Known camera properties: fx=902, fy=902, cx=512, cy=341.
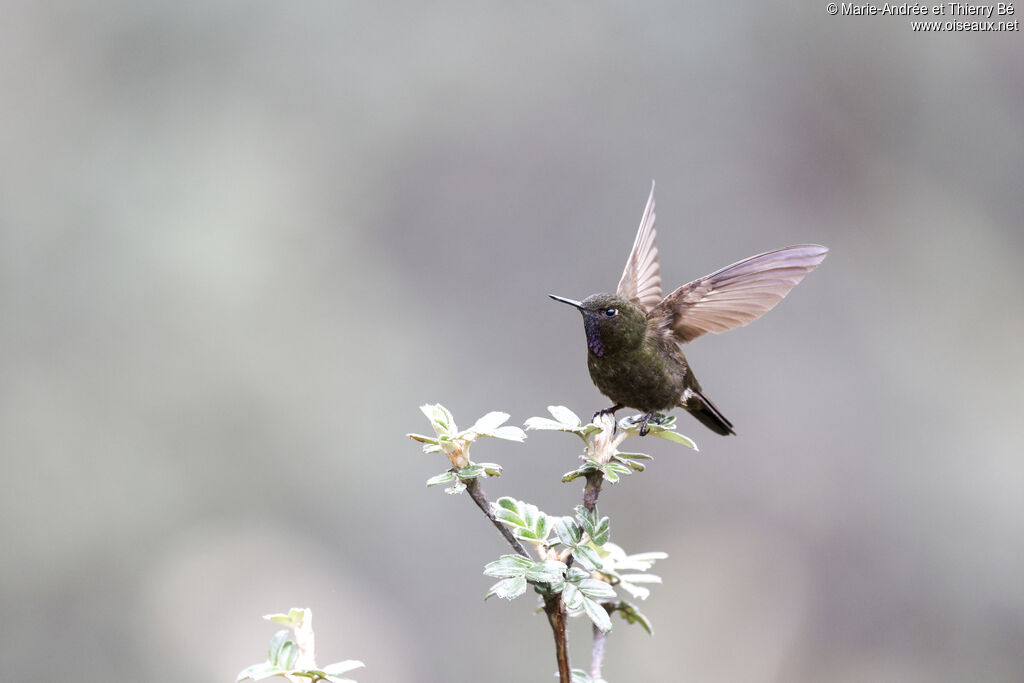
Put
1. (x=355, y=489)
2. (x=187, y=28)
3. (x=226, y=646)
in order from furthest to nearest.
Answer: (x=187, y=28) → (x=355, y=489) → (x=226, y=646)

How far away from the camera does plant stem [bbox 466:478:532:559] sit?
2.64ft

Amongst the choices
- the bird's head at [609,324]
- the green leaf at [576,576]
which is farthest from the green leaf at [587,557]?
the bird's head at [609,324]

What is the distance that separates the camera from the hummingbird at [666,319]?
1.25m

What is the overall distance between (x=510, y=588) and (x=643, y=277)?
793 mm

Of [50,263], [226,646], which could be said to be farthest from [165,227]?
[226,646]

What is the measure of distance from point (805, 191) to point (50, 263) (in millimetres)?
3352

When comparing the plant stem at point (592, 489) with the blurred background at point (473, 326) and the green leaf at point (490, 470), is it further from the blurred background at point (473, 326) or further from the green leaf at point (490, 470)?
the blurred background at point (473, 326)

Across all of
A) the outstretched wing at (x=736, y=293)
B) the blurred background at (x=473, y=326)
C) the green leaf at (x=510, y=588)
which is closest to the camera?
the green leaf at (x=510, y=588)

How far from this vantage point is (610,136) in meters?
4.29

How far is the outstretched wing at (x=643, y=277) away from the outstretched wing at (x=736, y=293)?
2.3 inches

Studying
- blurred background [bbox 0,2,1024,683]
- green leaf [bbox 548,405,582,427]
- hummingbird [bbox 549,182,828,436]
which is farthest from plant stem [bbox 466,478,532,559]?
blurred background [bbox 0,2,1024,683]

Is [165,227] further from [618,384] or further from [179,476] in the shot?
[618,384]

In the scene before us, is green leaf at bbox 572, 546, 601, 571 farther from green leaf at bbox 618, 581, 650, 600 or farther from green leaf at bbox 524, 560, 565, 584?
green leaf at bbox 618, 581, 650, 600

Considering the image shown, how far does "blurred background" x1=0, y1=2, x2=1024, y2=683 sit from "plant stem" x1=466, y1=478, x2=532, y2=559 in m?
2.64
